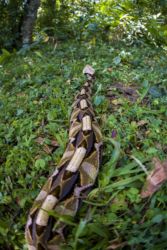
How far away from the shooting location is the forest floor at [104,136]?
9.32ft

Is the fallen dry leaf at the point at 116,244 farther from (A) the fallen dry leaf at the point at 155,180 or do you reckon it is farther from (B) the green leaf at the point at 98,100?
(B) the green leaf at the point at 98,100

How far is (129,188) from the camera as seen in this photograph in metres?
3.15

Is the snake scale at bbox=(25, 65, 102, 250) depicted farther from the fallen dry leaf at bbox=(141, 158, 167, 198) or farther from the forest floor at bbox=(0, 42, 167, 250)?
the fallen dry leaf at bbox=(141, 158, 167, 198)

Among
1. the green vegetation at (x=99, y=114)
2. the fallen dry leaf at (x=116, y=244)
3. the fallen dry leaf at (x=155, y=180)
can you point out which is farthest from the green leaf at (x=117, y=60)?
the fallen dry leaf at (x=116, y=244)

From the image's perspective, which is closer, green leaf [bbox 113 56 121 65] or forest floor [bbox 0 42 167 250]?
forest floor [bbox 0 42 167 250]

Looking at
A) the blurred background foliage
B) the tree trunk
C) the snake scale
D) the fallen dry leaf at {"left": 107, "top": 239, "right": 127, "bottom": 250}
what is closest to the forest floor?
the fallen dry leaf at {"left": 107, "top": 239, "right": 127, "bottom": 250}

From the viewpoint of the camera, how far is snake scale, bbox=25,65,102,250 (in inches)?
115

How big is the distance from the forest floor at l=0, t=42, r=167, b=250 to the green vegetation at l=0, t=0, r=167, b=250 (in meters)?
0.01

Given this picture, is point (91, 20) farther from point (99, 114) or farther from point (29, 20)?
point (99, 114)

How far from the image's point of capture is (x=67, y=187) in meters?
3.14

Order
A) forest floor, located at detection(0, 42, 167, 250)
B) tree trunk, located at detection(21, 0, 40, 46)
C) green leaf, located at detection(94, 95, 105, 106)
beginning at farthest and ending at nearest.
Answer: tree trunk, located at detection(21, 0, 40, 46)
green leaf, located at detection(94, 95, 105, 106)
forest floor, located at detection(0, 42, 167, 250)

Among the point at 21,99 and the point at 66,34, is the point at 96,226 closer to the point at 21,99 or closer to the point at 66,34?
the point at 21,99

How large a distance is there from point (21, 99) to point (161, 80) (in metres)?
1.91

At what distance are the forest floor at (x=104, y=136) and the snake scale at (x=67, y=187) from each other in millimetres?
102
